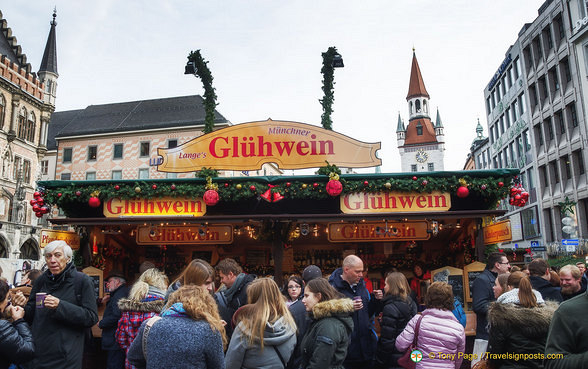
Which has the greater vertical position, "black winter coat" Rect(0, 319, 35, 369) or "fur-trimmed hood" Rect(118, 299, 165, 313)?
"fur-trimmed hood" Rect(118, 299, 165, 313)

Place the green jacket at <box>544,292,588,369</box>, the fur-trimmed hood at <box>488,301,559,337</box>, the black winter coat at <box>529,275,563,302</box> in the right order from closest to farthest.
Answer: the green jacket at <box>544,292,588,369</box>
the fur-trimmed hood at <box>488,301,559,337</box>
the black winter coat at <box>529,275,563,302</box>

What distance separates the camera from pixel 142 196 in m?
9.82

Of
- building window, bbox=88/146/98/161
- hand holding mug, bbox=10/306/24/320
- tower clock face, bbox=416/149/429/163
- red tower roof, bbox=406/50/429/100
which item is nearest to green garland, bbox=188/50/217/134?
hand holding mug, bbox=10/306/24/320

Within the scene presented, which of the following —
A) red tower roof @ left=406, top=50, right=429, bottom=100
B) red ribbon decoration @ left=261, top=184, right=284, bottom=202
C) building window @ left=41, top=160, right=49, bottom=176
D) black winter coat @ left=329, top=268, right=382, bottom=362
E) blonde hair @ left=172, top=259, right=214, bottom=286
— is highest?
red tower roof @ left=406, top=50, right=429, bottom=100

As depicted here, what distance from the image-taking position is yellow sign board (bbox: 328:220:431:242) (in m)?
10.9

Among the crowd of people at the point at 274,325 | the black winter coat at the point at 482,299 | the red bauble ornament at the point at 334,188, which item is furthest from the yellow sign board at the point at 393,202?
the crowd of people at the point at 274,325

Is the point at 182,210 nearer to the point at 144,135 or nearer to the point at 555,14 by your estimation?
the point at 555,14

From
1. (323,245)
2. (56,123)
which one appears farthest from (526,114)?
(56,123)

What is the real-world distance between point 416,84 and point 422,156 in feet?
52.0

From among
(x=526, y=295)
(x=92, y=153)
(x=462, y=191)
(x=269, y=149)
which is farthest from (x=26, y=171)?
(x=526, y=295)

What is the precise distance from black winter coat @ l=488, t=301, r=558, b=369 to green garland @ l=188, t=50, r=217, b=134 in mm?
8867

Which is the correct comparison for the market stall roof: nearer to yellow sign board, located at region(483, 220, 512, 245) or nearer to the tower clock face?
yellow sign board, located at region(483, 220, 512, 245)

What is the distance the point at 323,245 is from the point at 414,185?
4.46 metres

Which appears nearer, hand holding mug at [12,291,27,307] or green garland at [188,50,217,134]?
hand holding mug at [12,291,27,307]
